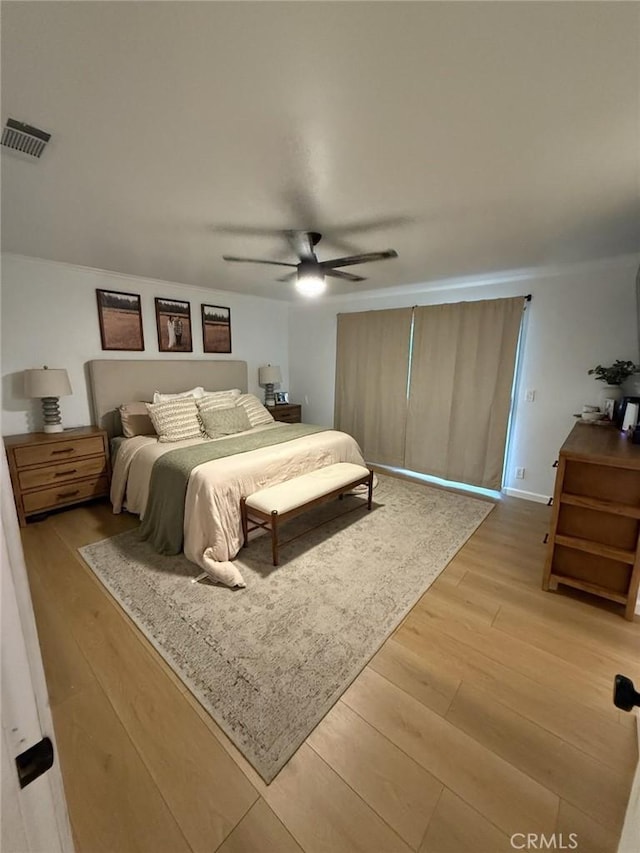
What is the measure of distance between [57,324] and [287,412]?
277 cm

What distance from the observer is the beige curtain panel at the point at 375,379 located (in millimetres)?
4102

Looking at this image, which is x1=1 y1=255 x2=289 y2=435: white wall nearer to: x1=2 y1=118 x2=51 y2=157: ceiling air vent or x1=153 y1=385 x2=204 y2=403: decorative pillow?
x1=153 y1=385 x2=204 y2=403: decorative pillow

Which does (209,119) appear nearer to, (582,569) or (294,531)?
(294,531)

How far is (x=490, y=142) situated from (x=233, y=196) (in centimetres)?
123

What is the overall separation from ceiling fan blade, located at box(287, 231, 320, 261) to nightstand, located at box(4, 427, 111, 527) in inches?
95.8

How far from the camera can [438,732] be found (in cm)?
133

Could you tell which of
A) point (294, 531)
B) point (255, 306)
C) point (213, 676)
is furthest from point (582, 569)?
point (255, 306)

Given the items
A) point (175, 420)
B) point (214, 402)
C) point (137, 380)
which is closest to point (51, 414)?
point (137, 380)

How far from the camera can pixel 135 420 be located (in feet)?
11.0

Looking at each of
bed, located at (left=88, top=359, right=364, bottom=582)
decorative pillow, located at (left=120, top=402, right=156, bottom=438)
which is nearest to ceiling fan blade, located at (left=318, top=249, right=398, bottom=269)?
bed, located at (left=88, top=359, right=364, bottom=582)

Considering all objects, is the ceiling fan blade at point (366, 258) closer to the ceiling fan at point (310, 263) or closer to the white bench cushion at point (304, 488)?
the ceiling fan at point (310, 263)

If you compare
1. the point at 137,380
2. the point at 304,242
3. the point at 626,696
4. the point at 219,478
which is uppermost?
the point at 304,242

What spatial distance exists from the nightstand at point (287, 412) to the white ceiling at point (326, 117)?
2662 millimetres

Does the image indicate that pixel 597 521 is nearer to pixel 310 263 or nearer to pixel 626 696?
pixel 626 696
